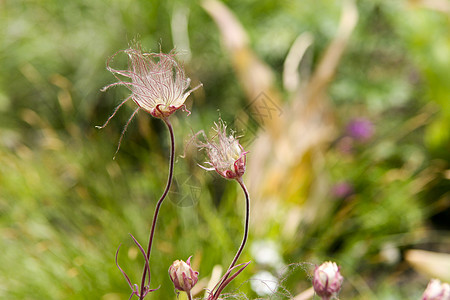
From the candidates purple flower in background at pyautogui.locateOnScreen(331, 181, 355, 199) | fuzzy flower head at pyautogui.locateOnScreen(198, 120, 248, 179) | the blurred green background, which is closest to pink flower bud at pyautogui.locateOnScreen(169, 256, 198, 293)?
fuzzy flower head at pyautogui.locateOnScreen(198, 120, 248, 179)

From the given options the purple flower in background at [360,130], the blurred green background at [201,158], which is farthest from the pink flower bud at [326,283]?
the purple flower in background at [360,130]

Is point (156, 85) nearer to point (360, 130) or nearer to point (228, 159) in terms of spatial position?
point (228, 159)

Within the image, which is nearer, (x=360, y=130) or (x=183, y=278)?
(x=183, y=278)

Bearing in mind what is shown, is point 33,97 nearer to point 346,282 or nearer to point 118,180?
point 118,180

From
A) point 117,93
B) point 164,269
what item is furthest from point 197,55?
point 164,269

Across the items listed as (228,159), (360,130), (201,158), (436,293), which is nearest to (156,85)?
(228,159)

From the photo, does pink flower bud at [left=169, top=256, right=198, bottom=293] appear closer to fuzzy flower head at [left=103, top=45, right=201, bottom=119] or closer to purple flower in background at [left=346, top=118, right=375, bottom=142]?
fuzzy flower head at [left=103, top=45, right=201, bottom=119]

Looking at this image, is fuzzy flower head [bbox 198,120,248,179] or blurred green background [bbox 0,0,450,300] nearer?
fuzzy flower head [bbox 198,120,248,179]
